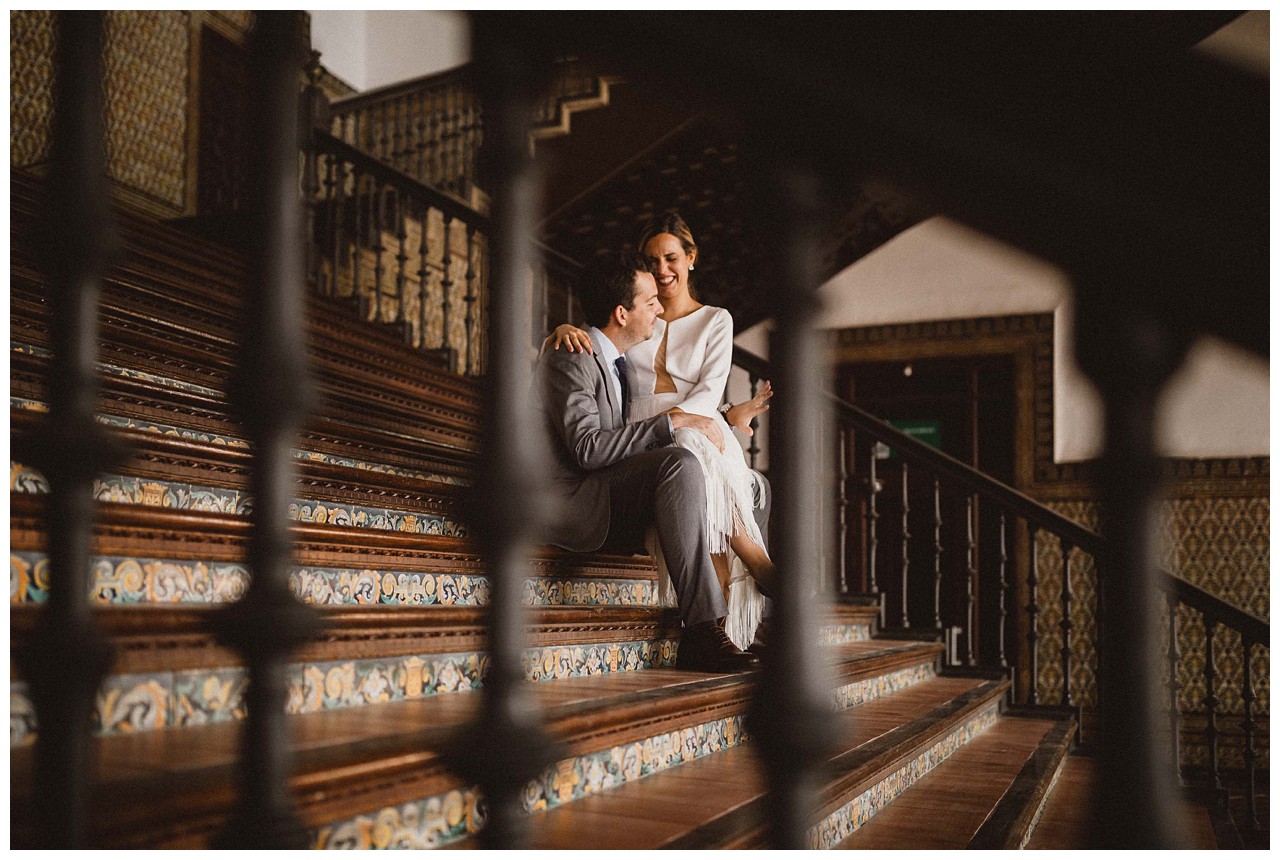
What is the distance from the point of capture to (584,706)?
167 cm

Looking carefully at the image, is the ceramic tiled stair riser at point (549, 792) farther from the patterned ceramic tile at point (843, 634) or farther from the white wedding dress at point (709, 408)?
the patterned ceramic tile at point (843, 634)

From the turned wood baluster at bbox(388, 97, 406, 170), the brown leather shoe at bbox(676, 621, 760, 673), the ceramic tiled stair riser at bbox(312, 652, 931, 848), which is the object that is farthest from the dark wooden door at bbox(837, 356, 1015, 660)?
the ceramic tiled stair riser at bbox(312, 652, 931, 848)

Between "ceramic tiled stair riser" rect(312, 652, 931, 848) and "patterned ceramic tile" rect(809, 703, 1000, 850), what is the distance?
0.33 ft

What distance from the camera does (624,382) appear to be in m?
3.13

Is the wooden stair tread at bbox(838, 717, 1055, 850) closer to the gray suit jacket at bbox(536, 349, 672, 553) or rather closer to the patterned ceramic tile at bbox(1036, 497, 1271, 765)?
the gray suit jacket at bbox(536, 349, 672, 553)

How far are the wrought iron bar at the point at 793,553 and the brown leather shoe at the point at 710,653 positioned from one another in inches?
70.4

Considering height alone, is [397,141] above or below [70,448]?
above

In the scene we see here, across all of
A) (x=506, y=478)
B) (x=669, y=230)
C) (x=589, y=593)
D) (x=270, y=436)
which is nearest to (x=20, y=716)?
(x=270, y=436)

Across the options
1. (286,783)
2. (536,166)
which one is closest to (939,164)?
(536,166)

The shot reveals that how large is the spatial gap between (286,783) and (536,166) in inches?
18.9

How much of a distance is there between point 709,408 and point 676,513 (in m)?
0.51

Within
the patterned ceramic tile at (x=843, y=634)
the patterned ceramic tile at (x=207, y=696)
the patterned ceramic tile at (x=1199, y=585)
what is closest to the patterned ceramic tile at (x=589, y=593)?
the patterned ceramic tile at (x=843, y=634)

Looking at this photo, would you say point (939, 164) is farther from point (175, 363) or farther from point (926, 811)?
point (175, 363)

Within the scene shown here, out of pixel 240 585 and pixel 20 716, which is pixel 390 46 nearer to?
pixel 240 585
